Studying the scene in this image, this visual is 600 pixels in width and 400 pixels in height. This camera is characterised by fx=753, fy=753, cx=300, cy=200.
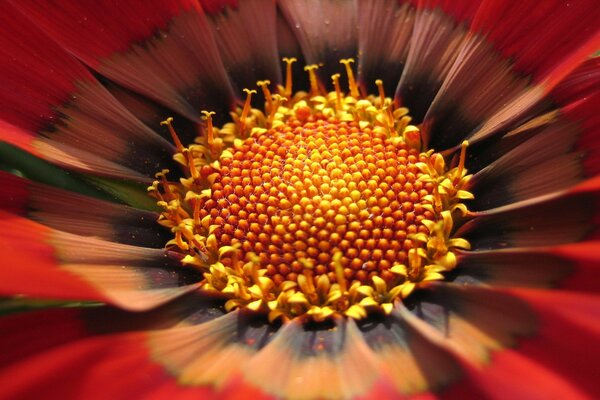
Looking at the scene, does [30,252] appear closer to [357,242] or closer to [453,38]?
[357,242]

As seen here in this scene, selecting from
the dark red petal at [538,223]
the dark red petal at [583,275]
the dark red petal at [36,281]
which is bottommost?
the dark red petal at [583,275]

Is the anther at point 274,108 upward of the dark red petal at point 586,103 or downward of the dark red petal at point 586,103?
upward

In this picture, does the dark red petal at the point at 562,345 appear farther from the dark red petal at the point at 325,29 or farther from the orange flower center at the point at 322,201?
the dark red petal at the point at 325,29

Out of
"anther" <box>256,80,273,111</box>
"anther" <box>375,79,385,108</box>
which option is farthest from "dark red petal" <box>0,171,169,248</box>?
"anther" <box>375,79,385,108</box>

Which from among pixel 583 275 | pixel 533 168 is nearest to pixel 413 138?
pixel 533 168

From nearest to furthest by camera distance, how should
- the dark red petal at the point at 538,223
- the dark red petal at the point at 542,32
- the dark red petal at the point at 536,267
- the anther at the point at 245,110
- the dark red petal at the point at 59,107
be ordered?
the dark red petal at the point at 536,267, the dark red petal at the point at 538,223, the dark red petal at the point at 542,32, the dark red petal at the point at 59,107, the anther at the point at 245,110

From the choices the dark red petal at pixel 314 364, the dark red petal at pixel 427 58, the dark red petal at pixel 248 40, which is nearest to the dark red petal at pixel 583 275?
the dark red petal at pixel 314 364
